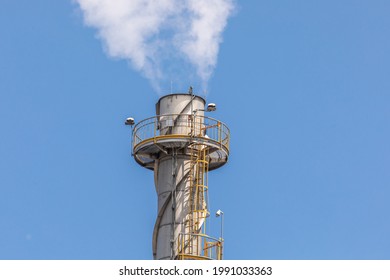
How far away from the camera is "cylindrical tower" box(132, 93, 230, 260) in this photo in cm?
5947

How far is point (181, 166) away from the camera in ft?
201

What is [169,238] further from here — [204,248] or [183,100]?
[183,100]

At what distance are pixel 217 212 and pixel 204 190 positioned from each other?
77.9 inches

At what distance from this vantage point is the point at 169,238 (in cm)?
5975

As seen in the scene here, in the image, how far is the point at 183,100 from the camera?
62.3 metres

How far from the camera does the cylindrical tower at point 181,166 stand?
59.5 meters

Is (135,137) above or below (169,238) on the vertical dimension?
above
